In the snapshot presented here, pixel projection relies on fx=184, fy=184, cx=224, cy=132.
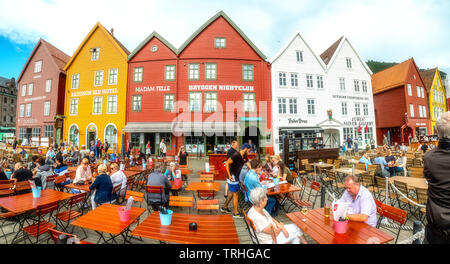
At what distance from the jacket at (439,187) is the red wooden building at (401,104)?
2742 centimetres

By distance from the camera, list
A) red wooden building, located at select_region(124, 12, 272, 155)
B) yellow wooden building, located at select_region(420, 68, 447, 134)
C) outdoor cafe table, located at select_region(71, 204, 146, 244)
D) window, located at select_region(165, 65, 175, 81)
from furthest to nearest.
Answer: yellow wooden building, located at select_region(420, 68, 447, 134), window, located at select_region(165, 65, 175, 81), red wooden building, located at select_region(124, 12, 272, 155), outdoor cafe table, located at select_region(71, 204, 146, 244)

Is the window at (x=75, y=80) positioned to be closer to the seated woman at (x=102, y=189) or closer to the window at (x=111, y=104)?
the window at (x=111, y=104)

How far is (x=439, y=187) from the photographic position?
194 centimetres

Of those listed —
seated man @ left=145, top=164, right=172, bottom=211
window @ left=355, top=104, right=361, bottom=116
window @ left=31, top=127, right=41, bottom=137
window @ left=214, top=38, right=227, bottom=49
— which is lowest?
seated man @ left=145, top=164, right=172, bottom=211

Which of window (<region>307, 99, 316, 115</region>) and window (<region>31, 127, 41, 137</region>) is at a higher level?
window (<region>307, 99, 316, 115</region>)

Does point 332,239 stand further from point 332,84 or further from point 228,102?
point 332,84

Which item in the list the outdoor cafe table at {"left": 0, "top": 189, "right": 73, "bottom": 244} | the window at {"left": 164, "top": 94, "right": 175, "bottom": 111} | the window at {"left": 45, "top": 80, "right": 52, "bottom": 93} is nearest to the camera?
the outdoor cafe table at {"left": 0, "top": 189, "right": 73, "bottom": 244}

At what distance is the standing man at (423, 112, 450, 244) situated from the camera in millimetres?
1905

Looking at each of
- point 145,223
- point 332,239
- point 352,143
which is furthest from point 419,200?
point 352,143

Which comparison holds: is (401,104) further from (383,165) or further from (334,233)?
(334,233)

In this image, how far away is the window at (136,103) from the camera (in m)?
18.9

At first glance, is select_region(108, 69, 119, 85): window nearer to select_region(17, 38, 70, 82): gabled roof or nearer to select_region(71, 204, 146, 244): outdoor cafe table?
select_region(17, 38, 70, 82): gabled roof

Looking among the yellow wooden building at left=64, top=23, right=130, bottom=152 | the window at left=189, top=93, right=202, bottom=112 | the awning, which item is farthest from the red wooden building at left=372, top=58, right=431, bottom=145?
the yellow wooden building at left=64, top=23, right=130, bottom=152

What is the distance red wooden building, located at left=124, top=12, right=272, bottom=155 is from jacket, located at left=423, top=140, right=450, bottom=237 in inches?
616
